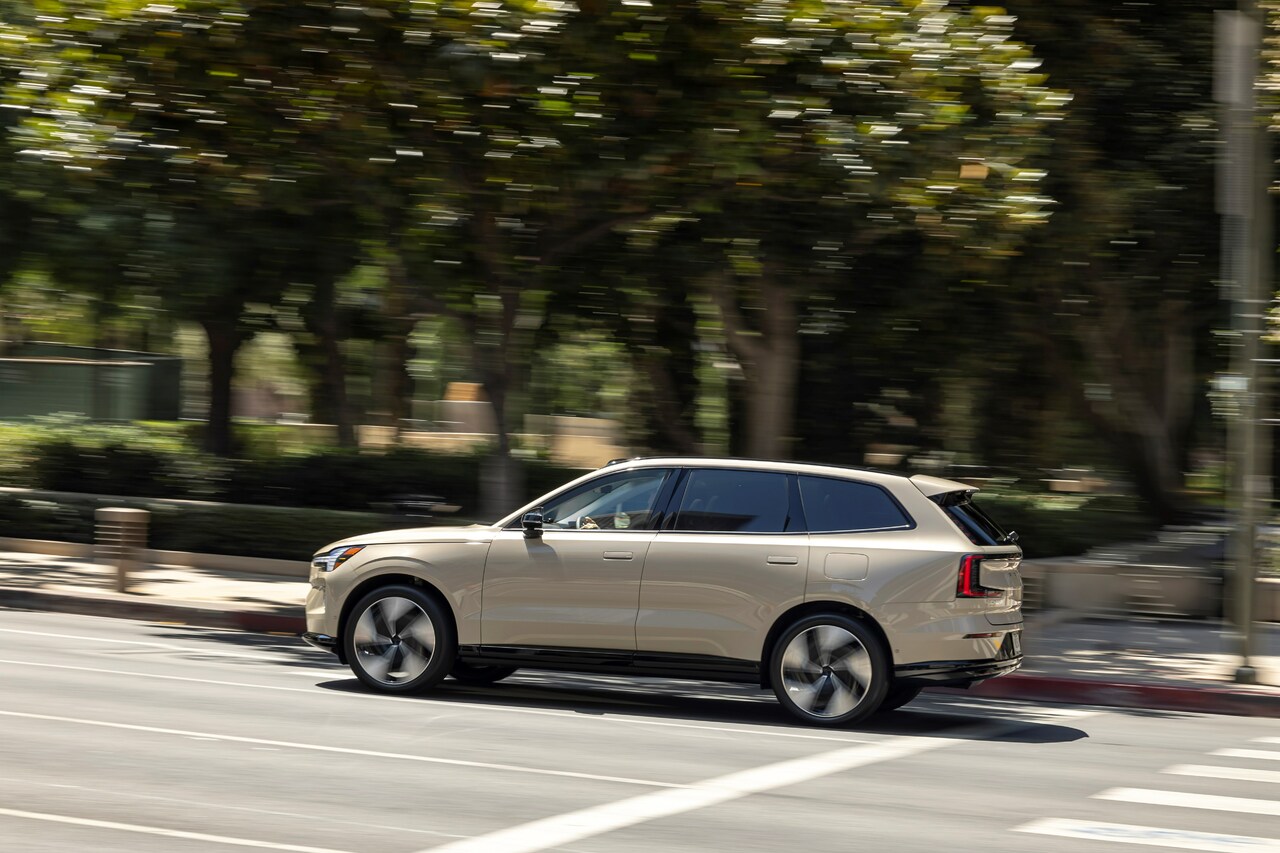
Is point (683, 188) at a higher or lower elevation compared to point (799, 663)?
higher

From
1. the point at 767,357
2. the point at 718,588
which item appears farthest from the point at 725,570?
the point at 767,357

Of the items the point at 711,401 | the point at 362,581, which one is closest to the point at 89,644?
the point at 362,581

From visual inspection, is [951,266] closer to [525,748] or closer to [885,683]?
[885,683]

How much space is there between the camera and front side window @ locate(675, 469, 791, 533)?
33.0 ft

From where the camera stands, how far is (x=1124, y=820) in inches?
294

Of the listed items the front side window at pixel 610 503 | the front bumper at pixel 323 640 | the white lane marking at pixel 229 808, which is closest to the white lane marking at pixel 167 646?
the front bumper at pixel 323 640

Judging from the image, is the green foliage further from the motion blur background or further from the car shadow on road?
the car shadow on road

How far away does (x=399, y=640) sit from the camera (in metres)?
10.6

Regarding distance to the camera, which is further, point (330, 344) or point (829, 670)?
point (330, 344)

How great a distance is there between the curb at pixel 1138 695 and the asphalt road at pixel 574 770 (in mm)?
352

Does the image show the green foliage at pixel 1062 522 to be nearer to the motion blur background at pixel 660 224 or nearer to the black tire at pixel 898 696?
the motion blur background at pixel 660 224

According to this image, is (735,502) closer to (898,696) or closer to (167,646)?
(898,696)

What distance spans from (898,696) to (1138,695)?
2488 millimetres

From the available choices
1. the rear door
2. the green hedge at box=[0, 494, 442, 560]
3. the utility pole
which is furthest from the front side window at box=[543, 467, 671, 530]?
the green hedge at box=[0, 494, 442, 560]
